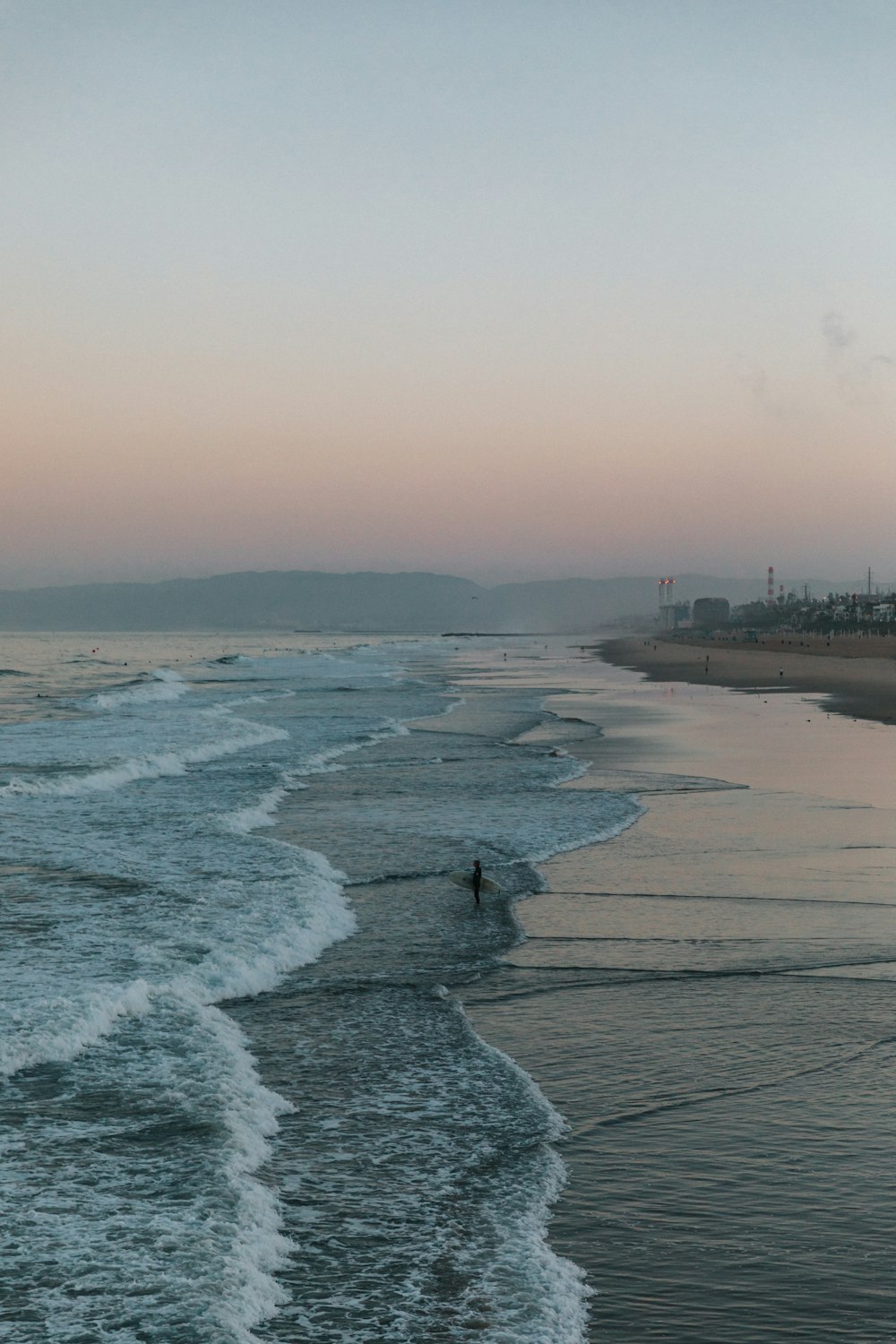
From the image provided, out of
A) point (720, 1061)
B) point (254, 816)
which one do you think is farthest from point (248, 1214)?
point (254, 816)

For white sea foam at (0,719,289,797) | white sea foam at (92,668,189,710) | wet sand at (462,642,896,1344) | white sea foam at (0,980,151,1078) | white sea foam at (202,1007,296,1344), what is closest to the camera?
white sea foam at (202,1007,296,1344)

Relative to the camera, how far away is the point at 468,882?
15.4 meters

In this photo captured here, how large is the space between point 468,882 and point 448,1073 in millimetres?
6359

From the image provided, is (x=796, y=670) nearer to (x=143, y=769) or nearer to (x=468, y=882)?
(x=143, y=769)

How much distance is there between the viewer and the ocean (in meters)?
5.93

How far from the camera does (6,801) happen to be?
929 inches

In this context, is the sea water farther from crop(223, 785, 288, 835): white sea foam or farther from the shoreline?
the shoreline

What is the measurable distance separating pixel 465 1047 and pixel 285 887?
6.23 m

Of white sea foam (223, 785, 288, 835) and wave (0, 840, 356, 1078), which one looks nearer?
wave (0, 840, 356, 1078)

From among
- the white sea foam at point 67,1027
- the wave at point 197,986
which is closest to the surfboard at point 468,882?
the wave at point 197,986

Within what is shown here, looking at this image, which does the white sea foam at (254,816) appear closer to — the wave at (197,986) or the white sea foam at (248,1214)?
the wave at (197,986)

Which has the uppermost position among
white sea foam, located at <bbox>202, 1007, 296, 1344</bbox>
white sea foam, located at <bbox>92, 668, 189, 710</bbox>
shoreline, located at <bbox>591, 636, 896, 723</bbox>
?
shoreline, located at <bbox>591, 636, 896, 723</bbox>

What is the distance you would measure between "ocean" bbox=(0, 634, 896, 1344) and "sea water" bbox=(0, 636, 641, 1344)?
0.10 feet

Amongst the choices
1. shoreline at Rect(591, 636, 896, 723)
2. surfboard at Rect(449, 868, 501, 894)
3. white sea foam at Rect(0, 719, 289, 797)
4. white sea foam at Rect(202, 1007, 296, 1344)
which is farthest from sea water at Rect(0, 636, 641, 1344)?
shoreline at Rect(591, 636, 896, 723)
